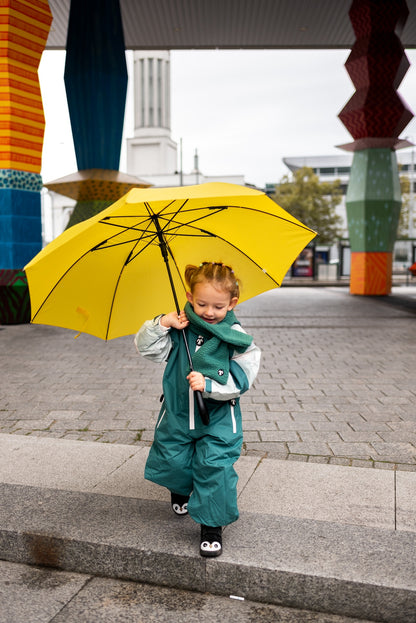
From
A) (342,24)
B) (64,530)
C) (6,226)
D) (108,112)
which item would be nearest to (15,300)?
(6,226)

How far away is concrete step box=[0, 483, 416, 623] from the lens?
8.63 ft

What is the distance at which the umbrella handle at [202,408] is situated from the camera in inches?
107

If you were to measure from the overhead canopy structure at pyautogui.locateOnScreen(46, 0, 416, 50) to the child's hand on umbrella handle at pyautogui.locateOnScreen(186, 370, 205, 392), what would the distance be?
63.7ft

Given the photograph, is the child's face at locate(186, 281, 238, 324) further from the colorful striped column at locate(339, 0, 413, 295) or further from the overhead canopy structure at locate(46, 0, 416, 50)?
the overhead canopy structure at locate(46, 0, 416, 50)

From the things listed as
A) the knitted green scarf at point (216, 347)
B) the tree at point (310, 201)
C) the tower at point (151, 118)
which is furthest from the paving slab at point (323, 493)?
the tower at point (151, 118)

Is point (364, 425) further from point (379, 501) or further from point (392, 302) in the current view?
point (392, 302)

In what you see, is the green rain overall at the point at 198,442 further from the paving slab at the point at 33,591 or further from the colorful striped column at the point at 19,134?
the colorful striped column at the point at 19,134

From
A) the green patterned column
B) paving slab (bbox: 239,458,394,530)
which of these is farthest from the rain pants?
the green patterned column

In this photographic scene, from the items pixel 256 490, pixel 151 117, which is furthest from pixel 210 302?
pixel 151 117

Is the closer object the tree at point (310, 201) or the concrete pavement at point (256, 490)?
the concrete pavement at point (256, 490)

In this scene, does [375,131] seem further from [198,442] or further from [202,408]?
[202,408]

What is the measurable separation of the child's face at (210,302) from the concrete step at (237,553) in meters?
1.12

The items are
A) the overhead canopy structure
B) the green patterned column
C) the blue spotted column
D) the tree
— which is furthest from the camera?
the tree

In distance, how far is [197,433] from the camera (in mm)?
2918
